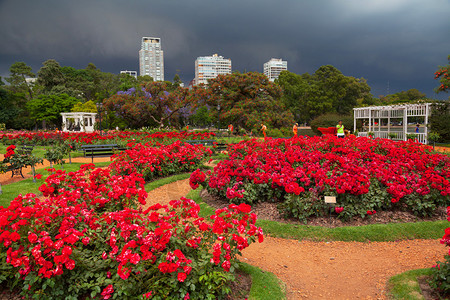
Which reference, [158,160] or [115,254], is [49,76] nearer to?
[158,160]

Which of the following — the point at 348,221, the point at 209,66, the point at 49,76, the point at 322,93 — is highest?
the point at 209,66

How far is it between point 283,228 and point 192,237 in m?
2.59

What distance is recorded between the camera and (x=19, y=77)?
186 ft

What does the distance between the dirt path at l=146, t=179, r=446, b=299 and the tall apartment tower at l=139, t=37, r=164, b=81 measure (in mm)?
188604

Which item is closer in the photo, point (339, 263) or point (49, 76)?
point (339, 263)

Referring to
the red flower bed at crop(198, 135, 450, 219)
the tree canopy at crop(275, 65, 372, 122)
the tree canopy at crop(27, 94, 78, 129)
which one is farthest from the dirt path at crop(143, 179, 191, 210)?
the tree canopy at crop(27, 94, 78, 129)

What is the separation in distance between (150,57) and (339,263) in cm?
19392

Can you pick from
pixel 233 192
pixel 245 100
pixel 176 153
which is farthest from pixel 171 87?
pixel 233 192

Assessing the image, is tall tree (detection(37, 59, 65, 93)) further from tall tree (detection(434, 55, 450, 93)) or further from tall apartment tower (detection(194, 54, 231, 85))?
tall apartment tower (detection(194, 54, 231, 85))

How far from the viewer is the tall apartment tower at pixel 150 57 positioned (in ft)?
598

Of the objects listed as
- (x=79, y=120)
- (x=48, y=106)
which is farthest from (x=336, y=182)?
(x=48, y=106)

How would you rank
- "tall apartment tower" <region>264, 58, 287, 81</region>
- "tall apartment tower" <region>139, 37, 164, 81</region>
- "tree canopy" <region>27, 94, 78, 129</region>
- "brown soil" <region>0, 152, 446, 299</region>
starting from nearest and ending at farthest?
"brown soil" <region>0, 152, 446, 299</region> → "tree canopy" <region>27, 94, 78, 129</region> → "tall apartment tower" <region>264, 58, 287, 81</region> → "tall apartment tower" <region>139, 37, 164, 81</region>

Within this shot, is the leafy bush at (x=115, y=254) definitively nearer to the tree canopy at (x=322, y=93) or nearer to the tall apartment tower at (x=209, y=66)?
the tree canopy at (x=322, y=93)

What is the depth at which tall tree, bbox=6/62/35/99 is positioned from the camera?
5498 centimetres
